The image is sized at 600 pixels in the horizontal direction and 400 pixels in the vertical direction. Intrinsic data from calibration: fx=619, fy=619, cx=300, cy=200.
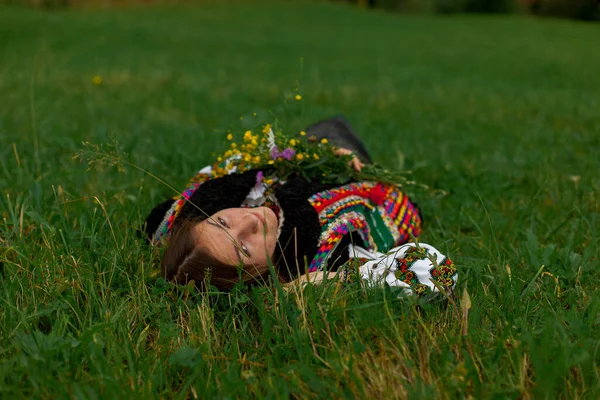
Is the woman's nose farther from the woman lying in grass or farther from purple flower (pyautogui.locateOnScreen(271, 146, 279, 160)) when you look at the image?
purple flower (pyautogui.locateOnScreen(271, 146, 279, 160))

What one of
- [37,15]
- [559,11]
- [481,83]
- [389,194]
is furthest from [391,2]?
[389,194]

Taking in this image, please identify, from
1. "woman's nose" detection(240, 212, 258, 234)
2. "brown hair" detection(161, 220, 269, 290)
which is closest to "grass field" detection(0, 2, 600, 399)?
"brown hair" detection(161, 220, 269, 290)

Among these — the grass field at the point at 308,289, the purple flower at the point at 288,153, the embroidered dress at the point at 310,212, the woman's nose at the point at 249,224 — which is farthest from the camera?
the purple flower at the point at 288,153

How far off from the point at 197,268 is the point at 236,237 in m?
0.21

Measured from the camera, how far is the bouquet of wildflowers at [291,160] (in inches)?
131

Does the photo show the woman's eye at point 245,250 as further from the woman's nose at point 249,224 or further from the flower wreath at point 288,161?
the flower wreath at point 288,161

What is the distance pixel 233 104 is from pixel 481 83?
486 cm

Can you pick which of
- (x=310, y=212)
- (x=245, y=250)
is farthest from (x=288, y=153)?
(x=245, y=250)

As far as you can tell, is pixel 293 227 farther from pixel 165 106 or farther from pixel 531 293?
pixel 165 106

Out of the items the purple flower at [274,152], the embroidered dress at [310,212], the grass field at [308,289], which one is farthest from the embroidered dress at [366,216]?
the purple flower at [274,152]

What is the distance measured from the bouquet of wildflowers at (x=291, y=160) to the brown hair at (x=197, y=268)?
761mm

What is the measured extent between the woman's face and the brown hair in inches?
1.0

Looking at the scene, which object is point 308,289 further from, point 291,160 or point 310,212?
point 291,160

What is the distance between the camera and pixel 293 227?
A: 9.79 feet
